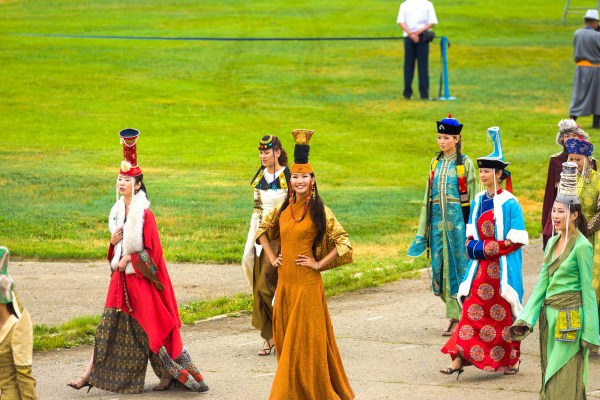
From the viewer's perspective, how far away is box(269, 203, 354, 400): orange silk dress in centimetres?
862

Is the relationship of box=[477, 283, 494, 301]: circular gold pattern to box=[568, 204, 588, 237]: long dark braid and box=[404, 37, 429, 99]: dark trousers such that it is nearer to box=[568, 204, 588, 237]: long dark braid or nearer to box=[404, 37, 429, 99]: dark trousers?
box=[568, 204, 588, 237]: long dark braid

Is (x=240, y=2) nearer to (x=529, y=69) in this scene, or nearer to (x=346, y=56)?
(x=346, y=56)

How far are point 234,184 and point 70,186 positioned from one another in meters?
2.70

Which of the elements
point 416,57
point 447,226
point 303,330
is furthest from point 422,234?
point 416,57

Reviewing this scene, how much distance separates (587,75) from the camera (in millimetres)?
23656

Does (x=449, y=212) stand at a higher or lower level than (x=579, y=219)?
lower

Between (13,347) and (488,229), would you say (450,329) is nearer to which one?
(488,229)

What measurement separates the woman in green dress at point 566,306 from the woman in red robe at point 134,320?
2709 mm

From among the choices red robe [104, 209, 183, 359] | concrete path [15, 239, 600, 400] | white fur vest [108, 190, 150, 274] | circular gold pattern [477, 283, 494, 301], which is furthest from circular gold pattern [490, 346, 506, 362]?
white fur vest [108, 190, 150, 274]

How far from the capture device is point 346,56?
34750mm

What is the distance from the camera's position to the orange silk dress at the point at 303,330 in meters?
8.62

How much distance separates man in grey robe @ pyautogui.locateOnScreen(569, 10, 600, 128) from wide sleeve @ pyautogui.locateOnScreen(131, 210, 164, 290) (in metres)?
15.9

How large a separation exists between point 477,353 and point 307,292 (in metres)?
1.80

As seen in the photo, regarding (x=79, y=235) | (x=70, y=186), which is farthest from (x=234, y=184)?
(x=79, y=235)
